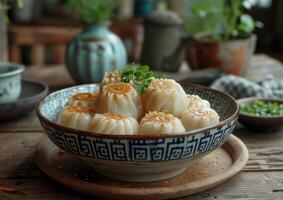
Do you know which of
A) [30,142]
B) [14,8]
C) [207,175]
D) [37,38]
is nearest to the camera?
[207,175]

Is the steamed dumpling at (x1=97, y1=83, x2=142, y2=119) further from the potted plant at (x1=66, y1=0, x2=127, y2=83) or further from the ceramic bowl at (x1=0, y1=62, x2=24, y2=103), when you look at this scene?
the potted plant at (x1=66, y1=0, x2=127, y2=83)

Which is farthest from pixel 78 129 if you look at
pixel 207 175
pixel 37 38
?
pixel 37 38

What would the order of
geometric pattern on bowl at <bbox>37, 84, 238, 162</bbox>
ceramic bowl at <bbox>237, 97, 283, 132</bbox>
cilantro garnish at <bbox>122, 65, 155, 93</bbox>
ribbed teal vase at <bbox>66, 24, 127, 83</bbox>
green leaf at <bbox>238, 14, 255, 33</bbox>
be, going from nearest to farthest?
geometric pattern on bowl at <bbox>37, 84, 238, 162</bbox>, cilantro garnish at <bbox>122, 65, 155, 93</bbox>, ceramic bowl at <bbox>237, 97, 283, 132</bbox>, ribbed teal vase at <bbox>66, 24, 127, 83</bbox>, green leaf at <bbox>238, 14, 255, 33</bbox>

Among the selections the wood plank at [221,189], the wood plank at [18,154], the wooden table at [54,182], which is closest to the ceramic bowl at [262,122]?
the wooden table at [54,182]

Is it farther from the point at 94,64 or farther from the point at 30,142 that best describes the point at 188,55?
the point at 30,142

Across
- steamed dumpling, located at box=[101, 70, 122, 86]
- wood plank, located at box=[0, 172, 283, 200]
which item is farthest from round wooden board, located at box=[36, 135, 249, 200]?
steamed dumpling, located at box=[101, 70, 122, 86]

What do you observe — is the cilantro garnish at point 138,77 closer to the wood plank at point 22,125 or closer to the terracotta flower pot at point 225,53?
the wood plank at point 22,125

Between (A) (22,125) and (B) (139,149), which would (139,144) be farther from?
(A) (22,125)

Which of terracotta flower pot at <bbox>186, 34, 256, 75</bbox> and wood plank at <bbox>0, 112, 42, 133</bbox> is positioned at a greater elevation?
terracotta flower pot at <bbox>186, 34, 256, 75</bbox>
